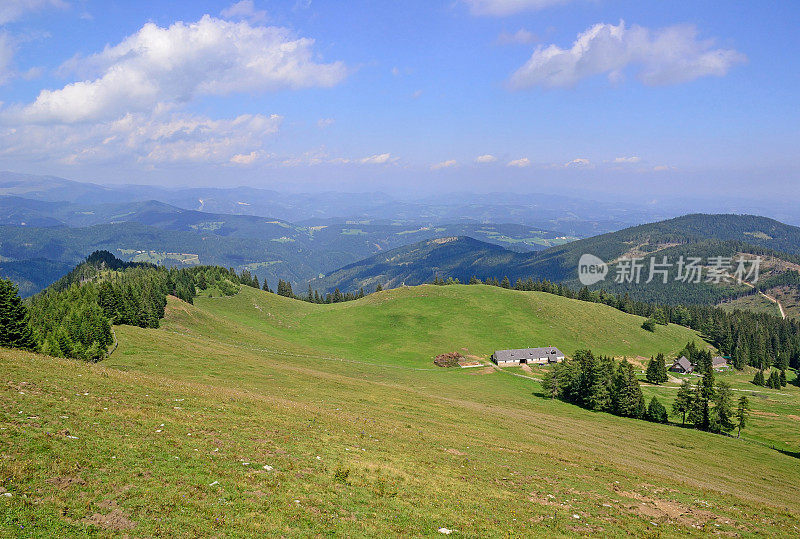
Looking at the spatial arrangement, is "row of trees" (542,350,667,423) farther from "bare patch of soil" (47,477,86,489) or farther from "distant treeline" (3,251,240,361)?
"bare patch of soil" (47,477,86,489)

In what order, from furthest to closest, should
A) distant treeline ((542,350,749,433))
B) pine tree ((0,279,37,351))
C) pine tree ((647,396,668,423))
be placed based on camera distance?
pine tree ((647,396,668,423)), distant treeline ((542,350,749,433)), pine tree ((0,279,37,351))

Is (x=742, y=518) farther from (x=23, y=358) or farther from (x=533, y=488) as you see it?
(x=23, y=358)

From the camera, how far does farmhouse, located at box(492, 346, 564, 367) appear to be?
11138 cm

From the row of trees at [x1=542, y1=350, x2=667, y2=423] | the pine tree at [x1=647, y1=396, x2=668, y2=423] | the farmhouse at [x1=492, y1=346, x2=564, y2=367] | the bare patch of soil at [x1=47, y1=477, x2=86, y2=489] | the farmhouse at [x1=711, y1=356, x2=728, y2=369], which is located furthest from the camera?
the farmhouse at [x1=711, y1=356, x2=728, y2=369]

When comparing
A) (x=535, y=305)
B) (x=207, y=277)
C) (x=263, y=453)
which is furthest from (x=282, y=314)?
(x=263, y=453)

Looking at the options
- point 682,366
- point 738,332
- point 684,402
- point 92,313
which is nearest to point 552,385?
point 684,402

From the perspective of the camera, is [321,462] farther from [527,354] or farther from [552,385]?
[527,354]

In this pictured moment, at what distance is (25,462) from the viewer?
49.6 feet

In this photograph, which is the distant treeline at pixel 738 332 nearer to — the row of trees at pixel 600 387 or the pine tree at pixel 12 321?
the row of trees at pixel 600 387

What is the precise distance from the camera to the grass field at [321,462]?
49.1 feet

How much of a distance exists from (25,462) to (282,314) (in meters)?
120

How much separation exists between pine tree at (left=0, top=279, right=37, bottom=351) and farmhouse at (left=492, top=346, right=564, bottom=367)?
97.2 meters

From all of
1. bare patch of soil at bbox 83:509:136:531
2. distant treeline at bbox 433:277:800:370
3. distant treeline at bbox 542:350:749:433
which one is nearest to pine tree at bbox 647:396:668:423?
distant treeline at bbox 542:350:749:433

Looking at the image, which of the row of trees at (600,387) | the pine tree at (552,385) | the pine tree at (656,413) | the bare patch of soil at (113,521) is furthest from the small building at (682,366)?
the bare patch of soil at (113,521)
